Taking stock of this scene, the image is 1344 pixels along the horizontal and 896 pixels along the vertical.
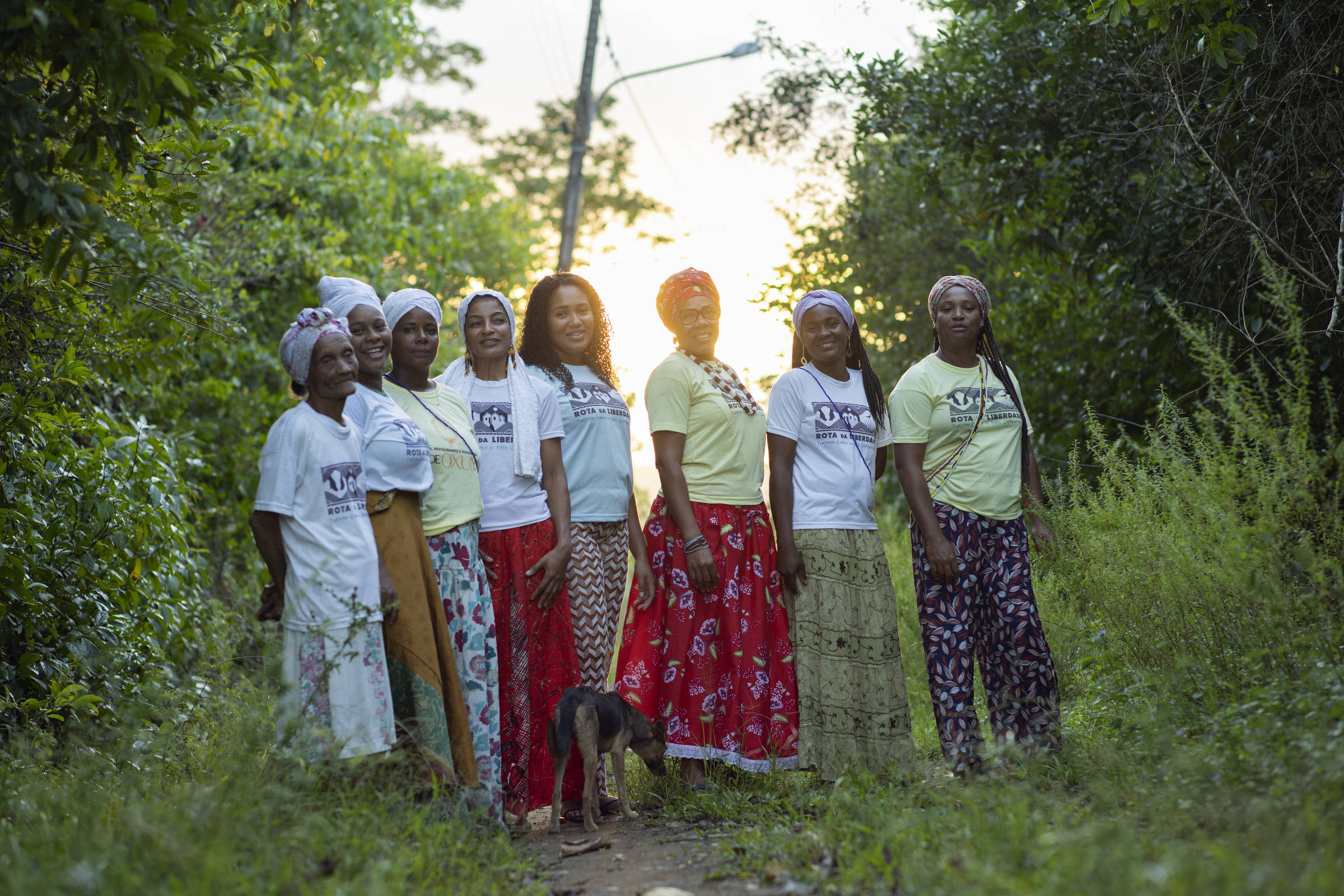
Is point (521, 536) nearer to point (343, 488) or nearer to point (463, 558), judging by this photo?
point (463, 558)

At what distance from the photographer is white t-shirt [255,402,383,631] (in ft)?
11.8

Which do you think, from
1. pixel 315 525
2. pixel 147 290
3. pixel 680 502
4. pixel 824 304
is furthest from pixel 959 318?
pixel 147 290

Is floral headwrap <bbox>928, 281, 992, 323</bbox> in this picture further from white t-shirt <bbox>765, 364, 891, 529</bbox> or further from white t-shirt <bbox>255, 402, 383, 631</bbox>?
white t-shirt <bbox>255, 402, 383, 631</bbox>

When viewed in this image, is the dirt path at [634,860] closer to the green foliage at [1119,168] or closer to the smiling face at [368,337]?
the smiling face at [368,337]

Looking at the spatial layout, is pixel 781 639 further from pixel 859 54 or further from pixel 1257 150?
pixel 859 54

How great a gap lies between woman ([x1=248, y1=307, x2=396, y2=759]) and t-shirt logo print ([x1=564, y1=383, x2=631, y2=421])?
3.96ft

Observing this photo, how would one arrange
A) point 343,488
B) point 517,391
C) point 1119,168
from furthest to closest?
1. point 1119,168
2. point 517,391
3. point 343,488

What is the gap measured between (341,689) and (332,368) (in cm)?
109

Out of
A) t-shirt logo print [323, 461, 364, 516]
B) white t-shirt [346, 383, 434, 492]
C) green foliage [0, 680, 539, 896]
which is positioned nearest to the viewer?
green foliage [0, 680, 539, 896]

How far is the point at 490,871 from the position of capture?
11.3ft

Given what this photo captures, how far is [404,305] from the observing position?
436 cm

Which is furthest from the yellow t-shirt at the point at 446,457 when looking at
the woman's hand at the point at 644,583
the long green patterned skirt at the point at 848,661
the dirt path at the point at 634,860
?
the long green patterned skirt at the point at 848,661

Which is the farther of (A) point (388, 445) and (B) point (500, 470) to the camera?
(B) point (500, 470)

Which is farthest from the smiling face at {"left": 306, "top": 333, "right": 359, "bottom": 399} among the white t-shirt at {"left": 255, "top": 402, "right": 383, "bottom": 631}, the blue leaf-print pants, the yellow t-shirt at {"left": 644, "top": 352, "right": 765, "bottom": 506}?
the blue leaf-print pants
